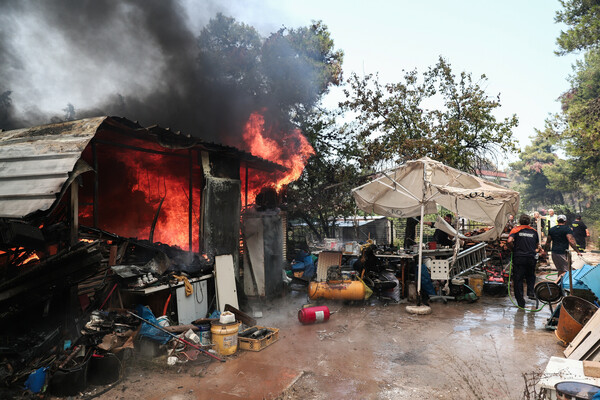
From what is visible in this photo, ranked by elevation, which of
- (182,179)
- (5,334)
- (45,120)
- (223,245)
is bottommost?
(5,334)

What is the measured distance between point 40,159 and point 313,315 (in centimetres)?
591

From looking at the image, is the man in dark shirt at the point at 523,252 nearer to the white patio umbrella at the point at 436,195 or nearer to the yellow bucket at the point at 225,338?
the white patio umbrella at the point at 436,195

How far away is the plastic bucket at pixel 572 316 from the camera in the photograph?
5.98 metres

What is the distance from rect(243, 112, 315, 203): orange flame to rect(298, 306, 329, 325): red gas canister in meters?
5.22

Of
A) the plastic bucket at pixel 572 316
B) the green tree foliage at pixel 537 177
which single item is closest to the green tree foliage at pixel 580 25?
the plastic bucket at pixel 572 316

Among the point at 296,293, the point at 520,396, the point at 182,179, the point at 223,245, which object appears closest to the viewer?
the point at 520,396

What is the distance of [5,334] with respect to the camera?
4934mm

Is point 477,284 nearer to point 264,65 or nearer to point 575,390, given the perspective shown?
point 575,390

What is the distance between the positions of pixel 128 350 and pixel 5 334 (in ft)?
5.32

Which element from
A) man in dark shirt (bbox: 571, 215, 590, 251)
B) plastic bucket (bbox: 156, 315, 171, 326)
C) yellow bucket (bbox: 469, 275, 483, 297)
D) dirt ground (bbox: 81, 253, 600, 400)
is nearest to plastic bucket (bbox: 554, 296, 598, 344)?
dirt ground (bbox: 81, 253, 600, 400)

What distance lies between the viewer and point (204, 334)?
21.0 ft

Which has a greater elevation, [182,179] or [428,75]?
[428,75]

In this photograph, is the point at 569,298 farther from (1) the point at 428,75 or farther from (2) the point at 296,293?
(1) the point at 428,75

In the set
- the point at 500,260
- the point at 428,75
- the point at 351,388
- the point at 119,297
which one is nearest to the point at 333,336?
the point at 351,388
